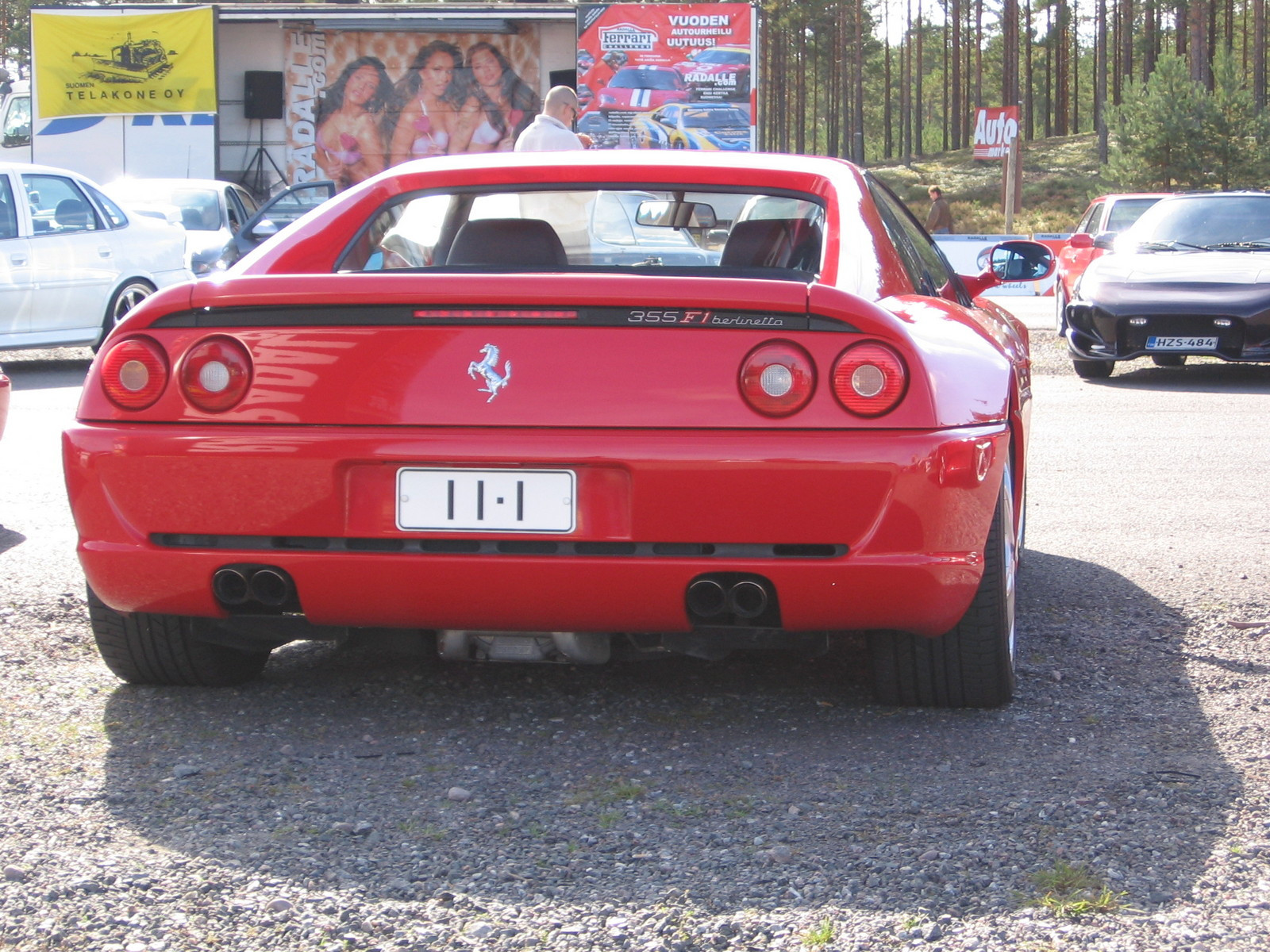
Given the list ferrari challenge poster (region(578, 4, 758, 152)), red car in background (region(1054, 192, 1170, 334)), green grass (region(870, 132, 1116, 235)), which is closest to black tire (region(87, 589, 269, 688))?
red car in background (region(1054, 192, 1170, 334))

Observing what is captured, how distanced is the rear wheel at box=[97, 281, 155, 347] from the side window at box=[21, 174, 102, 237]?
536 millimetres

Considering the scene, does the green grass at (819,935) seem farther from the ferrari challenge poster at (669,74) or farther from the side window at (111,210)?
the ferrari challenge poster at (669,74)

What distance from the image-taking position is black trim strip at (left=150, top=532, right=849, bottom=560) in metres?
2.92

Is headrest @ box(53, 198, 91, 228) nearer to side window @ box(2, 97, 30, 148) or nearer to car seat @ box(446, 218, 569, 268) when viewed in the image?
car seat @ box(446, 218, 569, 268)

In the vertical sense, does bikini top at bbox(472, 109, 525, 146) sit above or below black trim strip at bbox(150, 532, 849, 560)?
above

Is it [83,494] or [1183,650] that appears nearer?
[83,494]

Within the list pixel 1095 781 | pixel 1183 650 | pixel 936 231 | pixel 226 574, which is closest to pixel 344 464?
pixel 226 574

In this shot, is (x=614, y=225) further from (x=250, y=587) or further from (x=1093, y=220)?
(x=1093, y=220)

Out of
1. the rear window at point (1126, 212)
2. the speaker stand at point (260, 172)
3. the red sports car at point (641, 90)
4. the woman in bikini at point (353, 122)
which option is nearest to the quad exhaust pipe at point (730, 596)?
the rear window at point (1126, 212)

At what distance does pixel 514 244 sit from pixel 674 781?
1491mm

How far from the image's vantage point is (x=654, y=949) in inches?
86.0

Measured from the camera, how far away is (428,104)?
27234 mm

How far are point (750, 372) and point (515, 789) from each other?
35.4 inches

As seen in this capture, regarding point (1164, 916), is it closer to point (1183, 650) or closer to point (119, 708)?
point (1183, 650)
